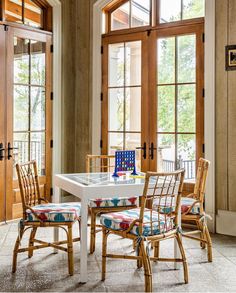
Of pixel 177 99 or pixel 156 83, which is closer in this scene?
pixel 177 99

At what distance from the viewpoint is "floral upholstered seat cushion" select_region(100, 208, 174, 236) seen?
3.07 meters

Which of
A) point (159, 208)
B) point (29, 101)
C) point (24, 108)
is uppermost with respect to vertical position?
point (29, 101)

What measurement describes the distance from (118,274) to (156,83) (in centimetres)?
279

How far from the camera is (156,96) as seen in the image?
5410mm

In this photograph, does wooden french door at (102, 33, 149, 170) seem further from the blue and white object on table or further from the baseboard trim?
the blue and white object on table

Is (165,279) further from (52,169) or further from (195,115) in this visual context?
(52,169)

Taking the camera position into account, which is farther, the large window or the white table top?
the large window

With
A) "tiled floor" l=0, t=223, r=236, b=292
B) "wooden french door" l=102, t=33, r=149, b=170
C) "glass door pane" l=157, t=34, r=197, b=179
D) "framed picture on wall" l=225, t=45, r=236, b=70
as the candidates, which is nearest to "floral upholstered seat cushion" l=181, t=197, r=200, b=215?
"tiled floor" l=0, t=223, r=236, b=292

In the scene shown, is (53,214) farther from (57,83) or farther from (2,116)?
(57,83)

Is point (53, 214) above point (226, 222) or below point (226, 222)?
above

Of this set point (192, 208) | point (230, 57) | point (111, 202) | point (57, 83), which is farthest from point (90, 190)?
point (57, 83)

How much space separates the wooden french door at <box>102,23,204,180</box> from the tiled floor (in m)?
1.46

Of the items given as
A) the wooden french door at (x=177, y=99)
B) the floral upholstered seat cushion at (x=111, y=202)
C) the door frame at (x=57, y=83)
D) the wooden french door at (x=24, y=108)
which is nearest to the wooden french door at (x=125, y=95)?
the wooden french door at (x=177, y=99)

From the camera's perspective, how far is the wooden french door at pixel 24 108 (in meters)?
5.27
